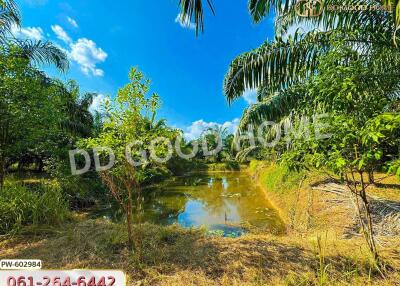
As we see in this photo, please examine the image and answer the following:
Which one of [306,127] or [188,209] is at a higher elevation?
[306,127]

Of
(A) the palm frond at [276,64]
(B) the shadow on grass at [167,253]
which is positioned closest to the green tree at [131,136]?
(B) the shadow on grass at [167,253]

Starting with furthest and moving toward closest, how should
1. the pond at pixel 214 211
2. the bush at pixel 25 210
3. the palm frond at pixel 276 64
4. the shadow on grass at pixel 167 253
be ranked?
1. the pond at pixel 214 211
2. the bush at pixel 25 210
3. the palm frond at pixel 276 64
4. the shadow on grass at pixel 167 253

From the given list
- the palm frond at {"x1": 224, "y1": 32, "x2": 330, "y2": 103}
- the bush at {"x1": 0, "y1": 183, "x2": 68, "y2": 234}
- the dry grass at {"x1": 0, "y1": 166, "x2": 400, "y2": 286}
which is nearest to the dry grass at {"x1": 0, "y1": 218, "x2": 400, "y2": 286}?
the dry grass at {"x1": 0, "y1": 166, "x2": 400, "y2": 286}

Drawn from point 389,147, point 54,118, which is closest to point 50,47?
point 54,118

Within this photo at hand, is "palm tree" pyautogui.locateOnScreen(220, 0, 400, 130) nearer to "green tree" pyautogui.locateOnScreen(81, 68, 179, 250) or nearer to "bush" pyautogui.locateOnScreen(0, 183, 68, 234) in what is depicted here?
"green tree" pyautogui.locateOnScreen(81, 68, 179, 250)

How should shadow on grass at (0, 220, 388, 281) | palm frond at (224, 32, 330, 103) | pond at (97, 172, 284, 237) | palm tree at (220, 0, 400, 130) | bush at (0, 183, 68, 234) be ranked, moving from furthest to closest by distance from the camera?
pond at (97, 172, 284, 237) < bush at (0, 183, 68, 234) < palm frond at (224, 32, 330, 103) < palm tree at (220, 0, 400, 130) < shadow on grass at (0, 220, 388, 281)

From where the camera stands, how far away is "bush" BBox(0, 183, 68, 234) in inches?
203

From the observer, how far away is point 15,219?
204 inches

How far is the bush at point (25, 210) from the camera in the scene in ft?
16.9

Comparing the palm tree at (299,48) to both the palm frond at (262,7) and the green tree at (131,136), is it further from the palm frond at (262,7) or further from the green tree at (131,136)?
the green tree at (131,136)

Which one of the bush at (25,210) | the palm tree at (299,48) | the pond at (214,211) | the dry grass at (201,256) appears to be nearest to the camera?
the dry grass at (201,256)

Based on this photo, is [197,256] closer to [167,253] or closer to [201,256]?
[201,256]

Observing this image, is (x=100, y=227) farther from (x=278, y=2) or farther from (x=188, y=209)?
(x=188, y=209)

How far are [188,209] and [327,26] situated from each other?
28.6 ft
